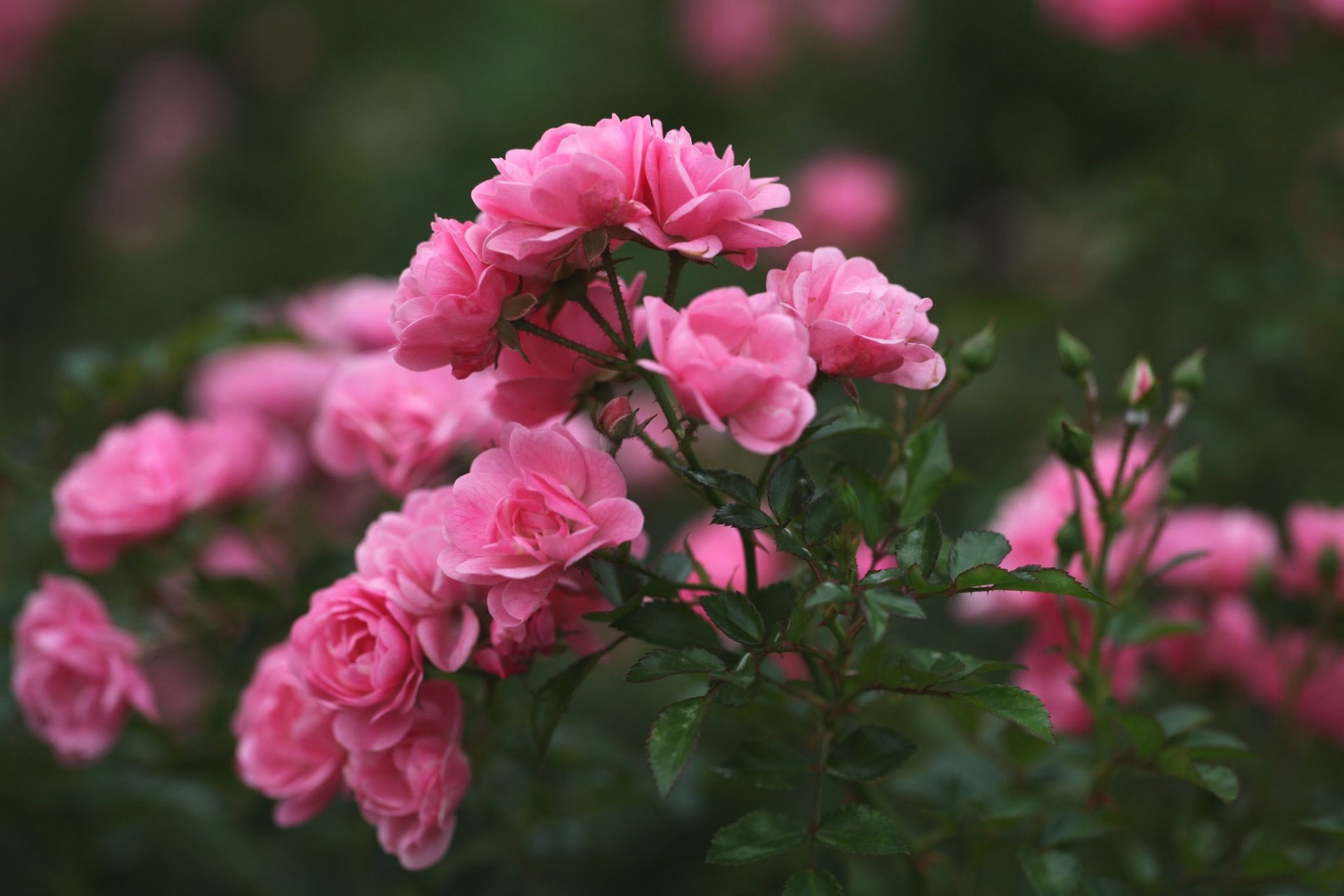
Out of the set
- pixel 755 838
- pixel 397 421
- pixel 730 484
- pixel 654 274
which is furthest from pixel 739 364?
pixel 654 274

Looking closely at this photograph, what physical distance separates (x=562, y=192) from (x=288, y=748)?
47 centimetres

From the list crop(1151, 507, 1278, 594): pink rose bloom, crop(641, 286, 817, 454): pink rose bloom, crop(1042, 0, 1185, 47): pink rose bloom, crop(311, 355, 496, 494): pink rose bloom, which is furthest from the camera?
crop(1042, 0, 1185, 47): pink rose bloom

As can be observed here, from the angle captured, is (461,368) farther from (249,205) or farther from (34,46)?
(34,46)

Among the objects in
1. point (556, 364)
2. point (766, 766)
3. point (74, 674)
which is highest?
point (556, 364)

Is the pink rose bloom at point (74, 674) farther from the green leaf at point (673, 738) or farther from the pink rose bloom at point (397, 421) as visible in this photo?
the green leaf at point (673, 738)

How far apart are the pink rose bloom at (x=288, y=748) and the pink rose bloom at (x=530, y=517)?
9.0 inches

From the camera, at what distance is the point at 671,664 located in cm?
65

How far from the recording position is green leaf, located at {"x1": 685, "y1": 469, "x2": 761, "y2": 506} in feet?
2.12

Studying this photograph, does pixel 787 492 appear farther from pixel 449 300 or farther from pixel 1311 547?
pixel 1311 547

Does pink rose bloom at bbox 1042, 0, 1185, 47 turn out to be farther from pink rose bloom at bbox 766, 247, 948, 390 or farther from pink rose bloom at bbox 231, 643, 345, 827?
pink rose bloom at bbox 231, 643, 345, 827

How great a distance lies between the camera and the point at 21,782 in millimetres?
1165

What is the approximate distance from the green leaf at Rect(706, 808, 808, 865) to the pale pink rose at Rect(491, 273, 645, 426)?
0.97ft

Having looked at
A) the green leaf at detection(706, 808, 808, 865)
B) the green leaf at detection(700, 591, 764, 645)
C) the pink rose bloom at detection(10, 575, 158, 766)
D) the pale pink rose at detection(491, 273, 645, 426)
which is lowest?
the pink rose bloom at detection(10, 575, 158, 766)

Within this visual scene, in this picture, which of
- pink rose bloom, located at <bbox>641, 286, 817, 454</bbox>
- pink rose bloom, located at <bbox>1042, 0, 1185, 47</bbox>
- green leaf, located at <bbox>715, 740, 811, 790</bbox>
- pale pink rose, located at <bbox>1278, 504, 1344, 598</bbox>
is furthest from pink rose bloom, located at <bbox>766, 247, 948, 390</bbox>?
pink rose bloom, located at <bbox>1042, 0, 1185, 47</bbox>
